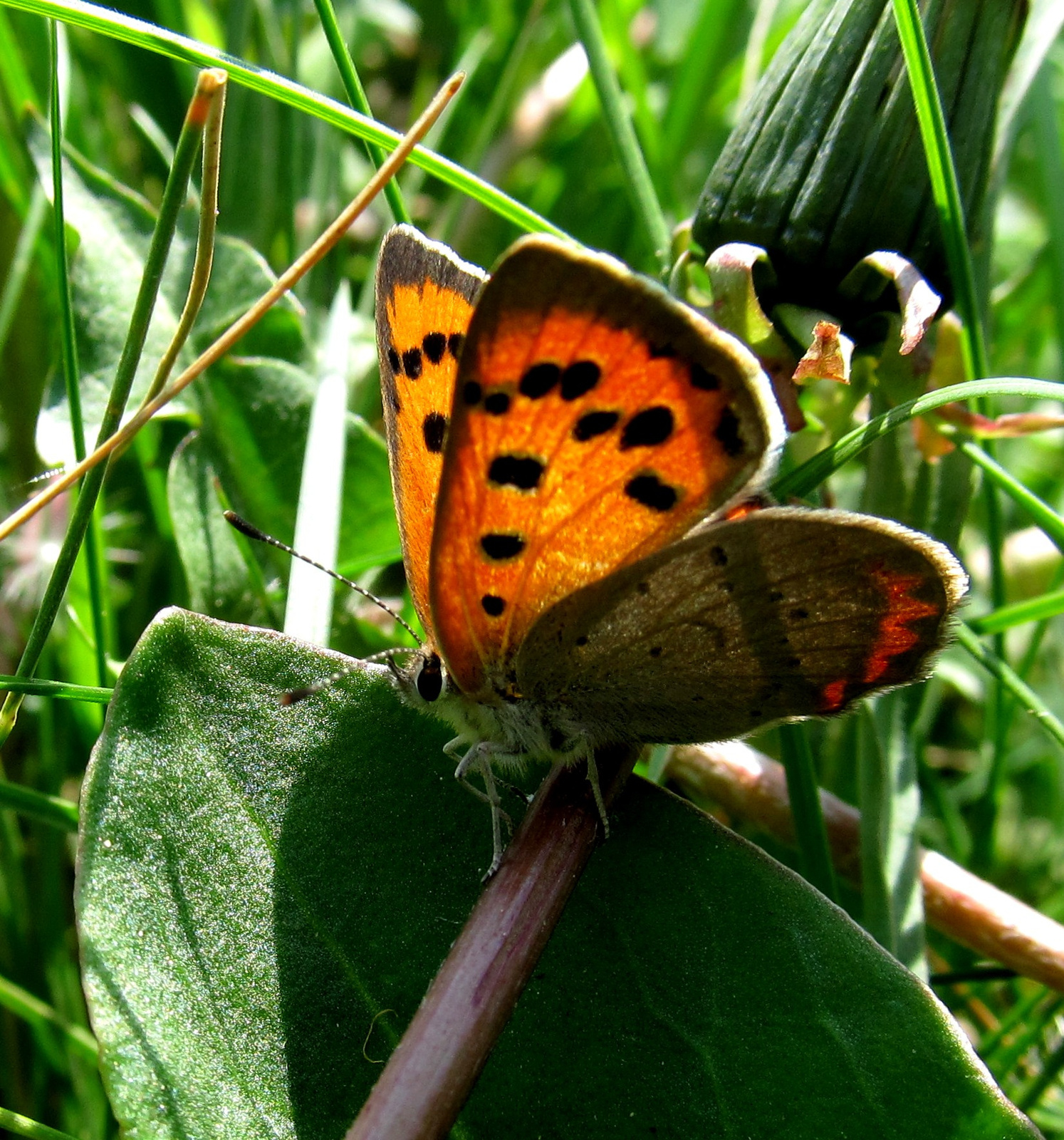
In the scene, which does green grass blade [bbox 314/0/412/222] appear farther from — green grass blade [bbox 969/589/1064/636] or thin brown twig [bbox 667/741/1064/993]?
green grass blade [bbox 969/589/1064/636]

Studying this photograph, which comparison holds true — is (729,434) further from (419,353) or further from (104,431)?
(104,431)

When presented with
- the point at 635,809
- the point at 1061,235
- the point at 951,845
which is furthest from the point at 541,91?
the point at 635,809

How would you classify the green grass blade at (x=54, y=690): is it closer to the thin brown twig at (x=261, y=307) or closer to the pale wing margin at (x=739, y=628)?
the thin brown twig at (x=261, y=307)

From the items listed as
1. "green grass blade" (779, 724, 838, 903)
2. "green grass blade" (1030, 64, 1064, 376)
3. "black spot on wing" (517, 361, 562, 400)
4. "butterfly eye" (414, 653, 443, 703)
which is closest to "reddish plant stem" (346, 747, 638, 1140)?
"butterfly eye" (414, 653, 443, 703)

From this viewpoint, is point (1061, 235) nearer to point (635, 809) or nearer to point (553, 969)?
point (635, 809)

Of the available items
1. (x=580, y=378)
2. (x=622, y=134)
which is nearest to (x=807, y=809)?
(x=580, y=378)
